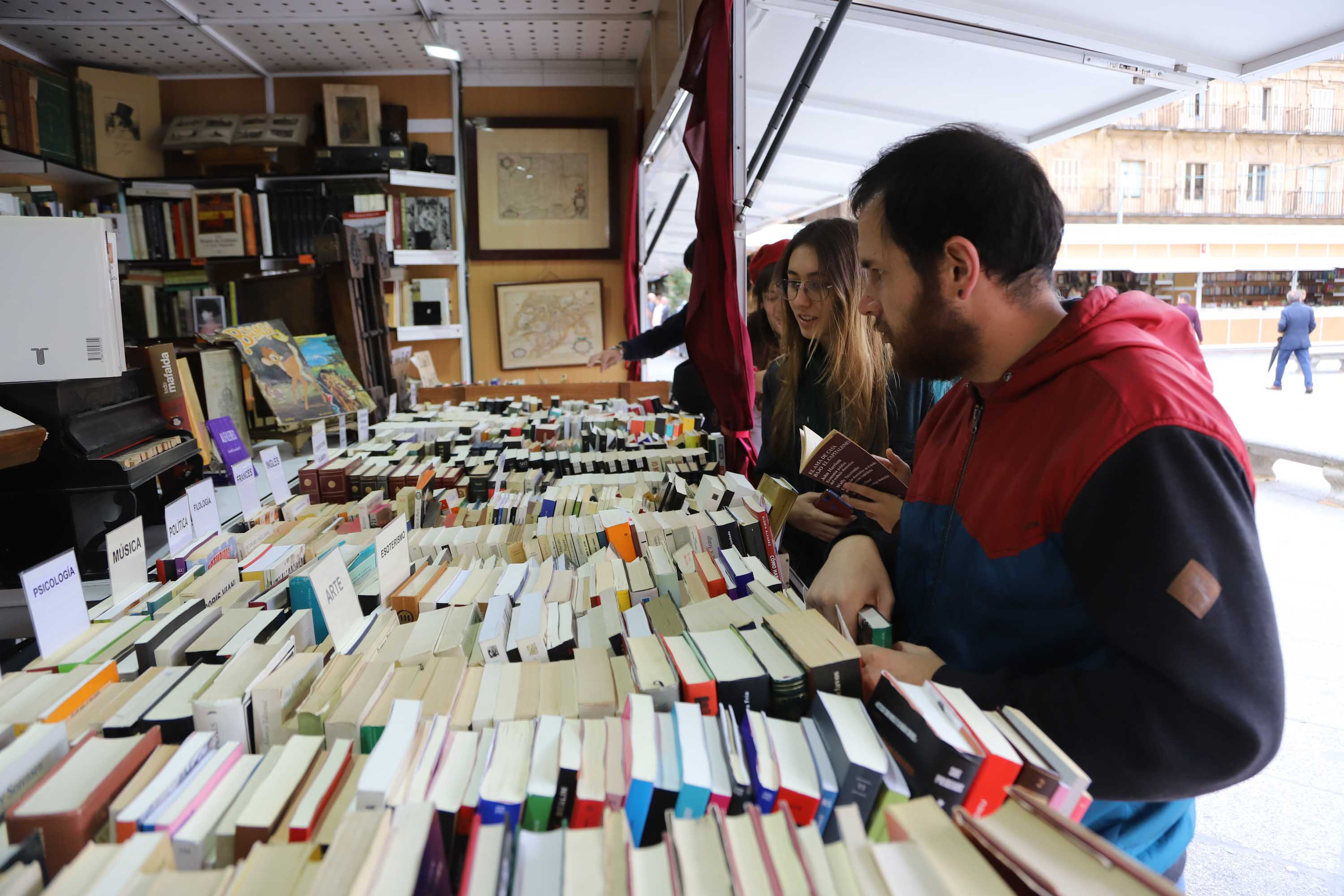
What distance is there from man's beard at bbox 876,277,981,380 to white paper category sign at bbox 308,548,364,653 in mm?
970

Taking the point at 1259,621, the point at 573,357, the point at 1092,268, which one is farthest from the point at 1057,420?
the point at 1092,268

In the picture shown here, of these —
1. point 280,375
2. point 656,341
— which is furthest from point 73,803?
point 656,341

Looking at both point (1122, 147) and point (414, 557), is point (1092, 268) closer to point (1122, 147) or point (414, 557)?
point (1122, 147)

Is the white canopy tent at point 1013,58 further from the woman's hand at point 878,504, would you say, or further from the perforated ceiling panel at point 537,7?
the woman's hand at point 878,504

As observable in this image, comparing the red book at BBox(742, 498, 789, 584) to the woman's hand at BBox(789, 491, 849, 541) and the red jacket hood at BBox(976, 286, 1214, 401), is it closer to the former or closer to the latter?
the woman's hand at BBox(789, 491, 849, 541)

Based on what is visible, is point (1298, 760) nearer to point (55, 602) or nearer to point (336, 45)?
point (55, 602)

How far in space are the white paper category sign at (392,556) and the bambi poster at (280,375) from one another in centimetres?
205

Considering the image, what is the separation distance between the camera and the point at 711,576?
1374 mm

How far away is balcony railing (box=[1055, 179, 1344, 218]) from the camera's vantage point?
4457mm

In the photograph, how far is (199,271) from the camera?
5.48m

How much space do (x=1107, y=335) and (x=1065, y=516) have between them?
9.8 inches

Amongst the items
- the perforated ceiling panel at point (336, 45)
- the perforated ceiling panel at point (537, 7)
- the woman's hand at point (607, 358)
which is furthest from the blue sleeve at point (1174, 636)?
the perforated ceiling panel at point (336, 45)

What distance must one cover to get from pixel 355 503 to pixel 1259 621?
1971mm

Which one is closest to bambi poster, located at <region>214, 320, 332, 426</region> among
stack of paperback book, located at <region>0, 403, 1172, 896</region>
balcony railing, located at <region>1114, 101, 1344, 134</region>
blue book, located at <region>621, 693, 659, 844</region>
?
stack of paperback book, located at <region>0, 403, 1172, 896</region>
